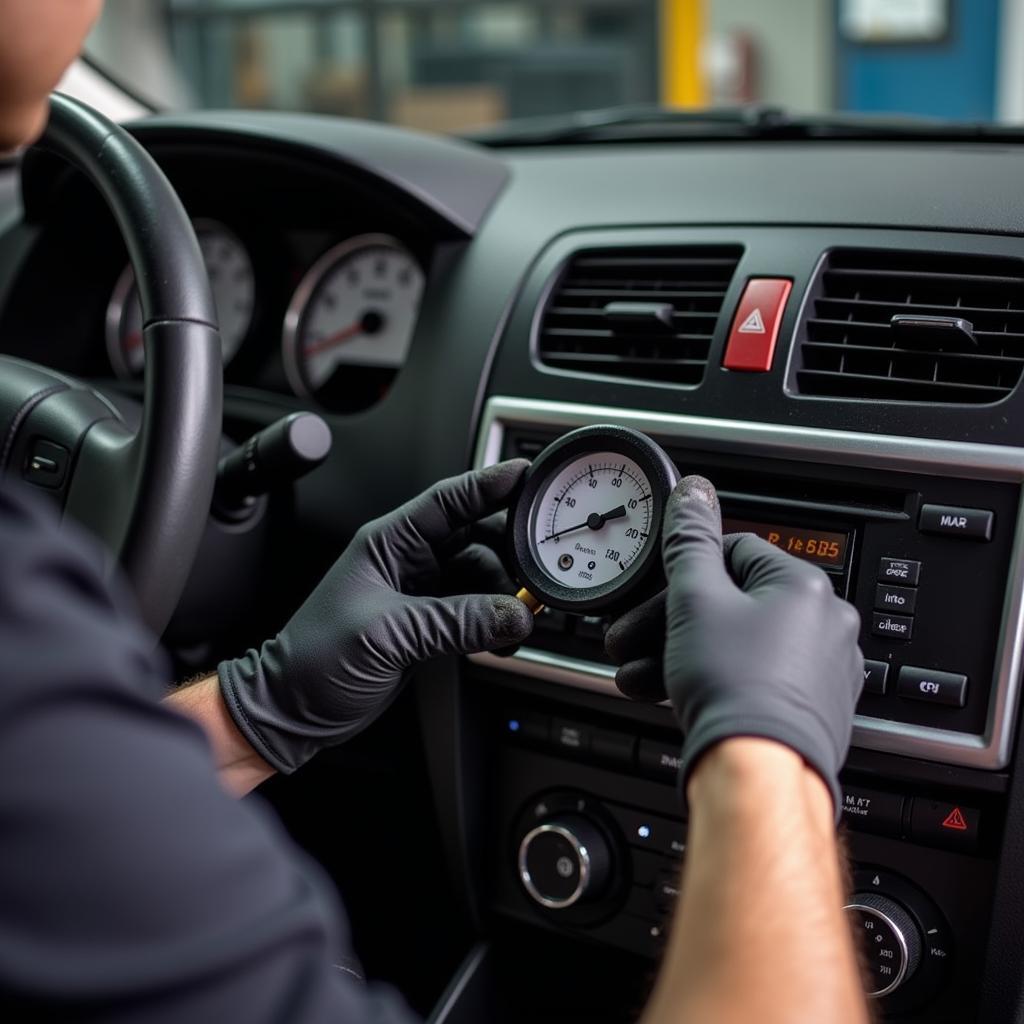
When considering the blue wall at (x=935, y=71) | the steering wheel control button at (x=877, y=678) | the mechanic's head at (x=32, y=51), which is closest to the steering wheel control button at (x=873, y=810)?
the steering wheel control button at (x=877, y=678)

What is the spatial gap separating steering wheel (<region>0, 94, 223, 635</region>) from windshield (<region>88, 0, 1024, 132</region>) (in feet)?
9.88

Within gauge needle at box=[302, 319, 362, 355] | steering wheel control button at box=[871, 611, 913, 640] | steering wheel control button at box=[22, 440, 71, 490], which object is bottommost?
steering wheel control button at box=[871, 611, 913, 640]

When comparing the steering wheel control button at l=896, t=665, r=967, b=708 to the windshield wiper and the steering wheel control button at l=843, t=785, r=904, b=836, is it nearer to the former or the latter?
the steering wheel control button at l=843, t=785, r=904, b=836

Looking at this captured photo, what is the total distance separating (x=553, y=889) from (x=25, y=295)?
1172 millimetres

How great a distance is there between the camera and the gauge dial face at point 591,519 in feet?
3.98

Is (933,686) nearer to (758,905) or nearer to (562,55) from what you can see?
(758,905)

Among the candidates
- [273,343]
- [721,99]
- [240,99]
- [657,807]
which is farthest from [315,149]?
[721,99]

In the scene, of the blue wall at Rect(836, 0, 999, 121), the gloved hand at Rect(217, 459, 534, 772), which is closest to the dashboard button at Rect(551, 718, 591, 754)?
the gloved hand at Rect(217, 459, 534, 772)

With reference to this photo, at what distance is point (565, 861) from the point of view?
4.75 feet

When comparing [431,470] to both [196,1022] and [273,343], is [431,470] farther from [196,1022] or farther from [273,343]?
[196,1022]

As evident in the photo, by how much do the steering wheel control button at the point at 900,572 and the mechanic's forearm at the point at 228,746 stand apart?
647 mm

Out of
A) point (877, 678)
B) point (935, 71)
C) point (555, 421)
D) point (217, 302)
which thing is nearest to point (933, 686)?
point (877, 678)

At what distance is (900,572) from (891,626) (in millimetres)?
52

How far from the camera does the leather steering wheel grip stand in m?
1.17
